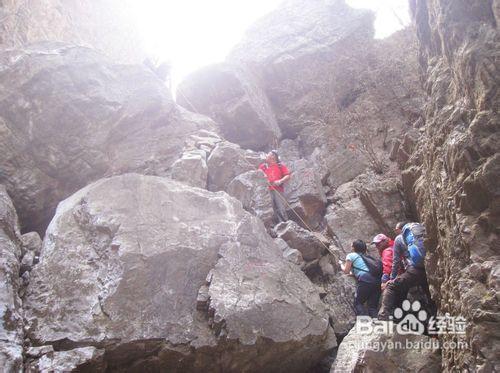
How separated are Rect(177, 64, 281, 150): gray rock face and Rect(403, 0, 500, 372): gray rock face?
9006 millimetres

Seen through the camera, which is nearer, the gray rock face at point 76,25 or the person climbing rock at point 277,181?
the person climbing rock at point 277,181

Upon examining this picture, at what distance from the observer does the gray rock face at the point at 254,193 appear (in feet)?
31.7

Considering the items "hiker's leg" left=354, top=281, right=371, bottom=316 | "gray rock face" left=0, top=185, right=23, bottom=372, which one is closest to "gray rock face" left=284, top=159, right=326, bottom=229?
"hiker's leg" left=354, top=281, right=371, bottom=316

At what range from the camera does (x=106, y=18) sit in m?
22.0

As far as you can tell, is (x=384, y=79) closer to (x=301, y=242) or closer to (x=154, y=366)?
(x=301, y=242)

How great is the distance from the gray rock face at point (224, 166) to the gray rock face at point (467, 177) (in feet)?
17.9

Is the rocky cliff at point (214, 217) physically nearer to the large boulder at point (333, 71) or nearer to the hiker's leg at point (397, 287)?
the large boulder at point (333, 71)

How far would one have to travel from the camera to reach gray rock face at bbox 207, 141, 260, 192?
1049 centimetres

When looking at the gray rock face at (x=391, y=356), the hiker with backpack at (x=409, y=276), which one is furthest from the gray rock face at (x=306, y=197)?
the gray rock face at (x=391, y=356)

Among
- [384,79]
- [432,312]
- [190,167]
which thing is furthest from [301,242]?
[384,79]

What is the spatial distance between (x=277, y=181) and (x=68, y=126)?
18.1ft

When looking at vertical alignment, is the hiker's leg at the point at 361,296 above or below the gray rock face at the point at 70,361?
below

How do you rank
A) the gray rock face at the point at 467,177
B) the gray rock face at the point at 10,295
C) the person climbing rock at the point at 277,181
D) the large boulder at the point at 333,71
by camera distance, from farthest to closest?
the large boulder at the point at 333,71
the person climbing rock at the point at 277,181
the gray rock face at the point at 10,295
the gray rock face at the point at 467,177

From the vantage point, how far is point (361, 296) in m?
7.04
